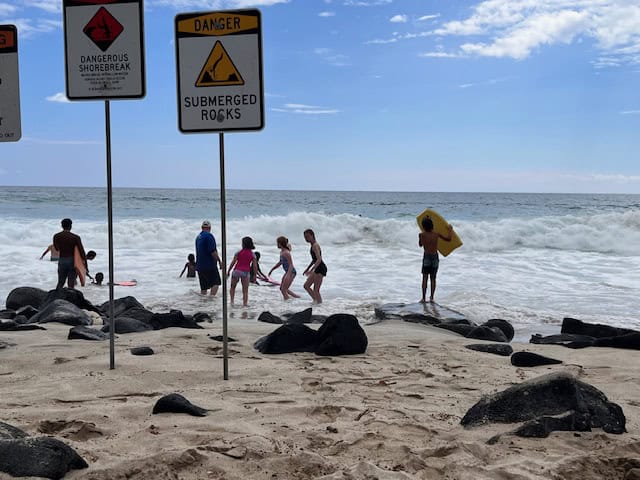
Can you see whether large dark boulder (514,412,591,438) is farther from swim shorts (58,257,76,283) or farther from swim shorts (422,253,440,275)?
swim shorts (58,257,76,283)

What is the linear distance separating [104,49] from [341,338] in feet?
11.6

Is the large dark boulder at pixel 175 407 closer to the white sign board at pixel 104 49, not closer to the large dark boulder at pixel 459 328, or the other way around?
the white sign board at pixel 104 49

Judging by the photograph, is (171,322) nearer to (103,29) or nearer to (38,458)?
(103,29)

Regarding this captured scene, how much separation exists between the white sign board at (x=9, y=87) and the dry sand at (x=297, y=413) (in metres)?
2.05

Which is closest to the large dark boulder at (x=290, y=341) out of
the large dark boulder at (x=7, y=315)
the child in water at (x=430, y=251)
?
the large dark boulder at (x=7, y=315)

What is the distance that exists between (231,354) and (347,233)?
28506 mm

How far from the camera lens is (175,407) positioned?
13.9 ft

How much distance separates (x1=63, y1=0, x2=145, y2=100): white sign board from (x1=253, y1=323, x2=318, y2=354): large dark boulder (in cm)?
290

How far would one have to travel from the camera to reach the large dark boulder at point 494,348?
7.07m

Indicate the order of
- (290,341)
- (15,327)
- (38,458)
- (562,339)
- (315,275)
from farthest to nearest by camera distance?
(315,275), (562,339), (15,327), (290,341), (38,458)

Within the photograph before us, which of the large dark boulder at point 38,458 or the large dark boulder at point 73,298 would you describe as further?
the large dark boulder at point 73,298

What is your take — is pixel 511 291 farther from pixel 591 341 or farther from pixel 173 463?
pixel 173 463

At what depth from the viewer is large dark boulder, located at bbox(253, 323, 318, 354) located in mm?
6742

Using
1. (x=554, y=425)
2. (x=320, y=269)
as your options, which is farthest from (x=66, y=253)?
(x=554, y=425)
